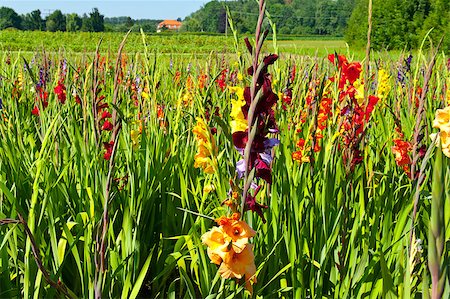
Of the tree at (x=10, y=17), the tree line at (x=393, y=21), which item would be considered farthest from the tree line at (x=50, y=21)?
the tree line at (x=393, y=21)

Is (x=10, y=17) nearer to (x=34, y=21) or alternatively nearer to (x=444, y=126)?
(x=34, y=21)

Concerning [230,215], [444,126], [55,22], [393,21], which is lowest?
[230,215]

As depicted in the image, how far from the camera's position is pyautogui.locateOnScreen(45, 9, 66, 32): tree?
61.3 meters

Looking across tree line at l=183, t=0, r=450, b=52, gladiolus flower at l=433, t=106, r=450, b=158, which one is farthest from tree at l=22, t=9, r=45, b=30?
gladiolus flower at l=433, t=106, r=450, b=158

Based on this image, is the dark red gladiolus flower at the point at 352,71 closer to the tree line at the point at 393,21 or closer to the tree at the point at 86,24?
the tree line at the point at 393,21

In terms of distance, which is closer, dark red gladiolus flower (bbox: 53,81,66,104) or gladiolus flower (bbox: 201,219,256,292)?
gladiolus flower (bbox: 201,219,256,292)

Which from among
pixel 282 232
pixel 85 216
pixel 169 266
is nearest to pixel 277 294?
pixel 282 232

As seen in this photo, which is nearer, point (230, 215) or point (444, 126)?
point (230, 215)

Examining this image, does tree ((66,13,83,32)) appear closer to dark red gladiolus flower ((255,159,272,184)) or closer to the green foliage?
dark red gladiolus flower ((255,159,272,184))

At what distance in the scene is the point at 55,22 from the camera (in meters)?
62.6

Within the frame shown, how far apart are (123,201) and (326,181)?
75 cm

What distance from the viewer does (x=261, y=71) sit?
2.51ft

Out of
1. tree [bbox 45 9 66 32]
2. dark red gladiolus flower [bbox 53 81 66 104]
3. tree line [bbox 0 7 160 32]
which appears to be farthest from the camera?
tree [bbox 45 9 66 32]

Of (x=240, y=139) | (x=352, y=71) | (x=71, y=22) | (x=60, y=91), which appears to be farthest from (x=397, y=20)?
(x=240, y=139)
